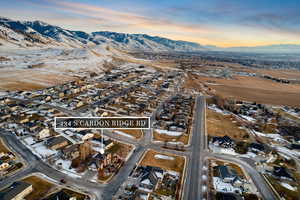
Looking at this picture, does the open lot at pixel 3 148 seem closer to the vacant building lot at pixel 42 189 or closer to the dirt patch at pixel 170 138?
the vacant building lot at pixel 42 189

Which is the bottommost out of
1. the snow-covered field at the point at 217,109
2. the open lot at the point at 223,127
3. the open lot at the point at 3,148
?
the open lot at the point at 3,148

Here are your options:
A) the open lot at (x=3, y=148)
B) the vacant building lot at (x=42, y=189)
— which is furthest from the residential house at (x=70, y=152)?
the open lot at (x=3, y=148)

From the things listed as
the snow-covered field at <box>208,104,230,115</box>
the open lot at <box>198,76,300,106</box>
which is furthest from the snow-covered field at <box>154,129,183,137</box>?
the open lot at <box>198,76,300,106</box>

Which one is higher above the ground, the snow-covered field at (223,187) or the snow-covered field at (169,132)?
the snow-covered field at (169,132)

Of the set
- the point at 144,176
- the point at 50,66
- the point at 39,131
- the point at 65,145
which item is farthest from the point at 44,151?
the point at 50,66

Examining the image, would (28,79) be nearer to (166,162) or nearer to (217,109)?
(166,162)

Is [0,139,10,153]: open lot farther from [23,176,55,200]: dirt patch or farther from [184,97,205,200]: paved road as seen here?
[184,97,205,200]: paved road
